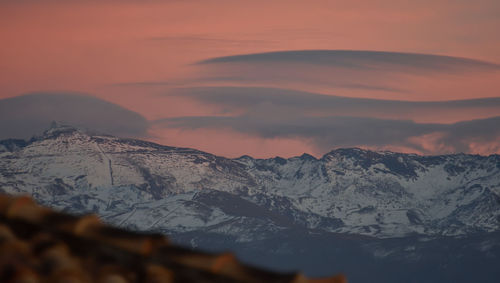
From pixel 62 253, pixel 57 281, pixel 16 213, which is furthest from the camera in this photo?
pixel 16 213

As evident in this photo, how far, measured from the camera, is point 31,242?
641 cm

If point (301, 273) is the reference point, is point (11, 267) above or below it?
below

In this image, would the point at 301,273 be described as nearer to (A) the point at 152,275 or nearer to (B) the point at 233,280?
(B) the point at 233,280

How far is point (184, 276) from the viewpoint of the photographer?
593 cm

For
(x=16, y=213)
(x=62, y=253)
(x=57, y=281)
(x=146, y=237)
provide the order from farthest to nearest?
(x=16, y=213), (x=146, y=237), (x=62, y=253), (x=57, y=281)

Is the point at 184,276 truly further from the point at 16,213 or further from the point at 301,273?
the point at 16,213

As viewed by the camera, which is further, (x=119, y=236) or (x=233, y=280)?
(x=119, y=236)

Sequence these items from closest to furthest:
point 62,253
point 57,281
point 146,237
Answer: point 57,281 < point 62,253 < point 146,237

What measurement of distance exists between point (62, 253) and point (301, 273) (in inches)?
57.8

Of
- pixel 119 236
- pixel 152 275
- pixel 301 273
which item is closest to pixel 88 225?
pixel 119 236

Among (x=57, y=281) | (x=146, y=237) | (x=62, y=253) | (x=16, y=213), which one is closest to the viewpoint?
(x=57, y=281)

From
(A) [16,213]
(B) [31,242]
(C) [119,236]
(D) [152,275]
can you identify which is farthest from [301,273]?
(A) [16,213]

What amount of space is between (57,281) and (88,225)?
118cm

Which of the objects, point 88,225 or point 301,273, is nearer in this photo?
point 301,273
